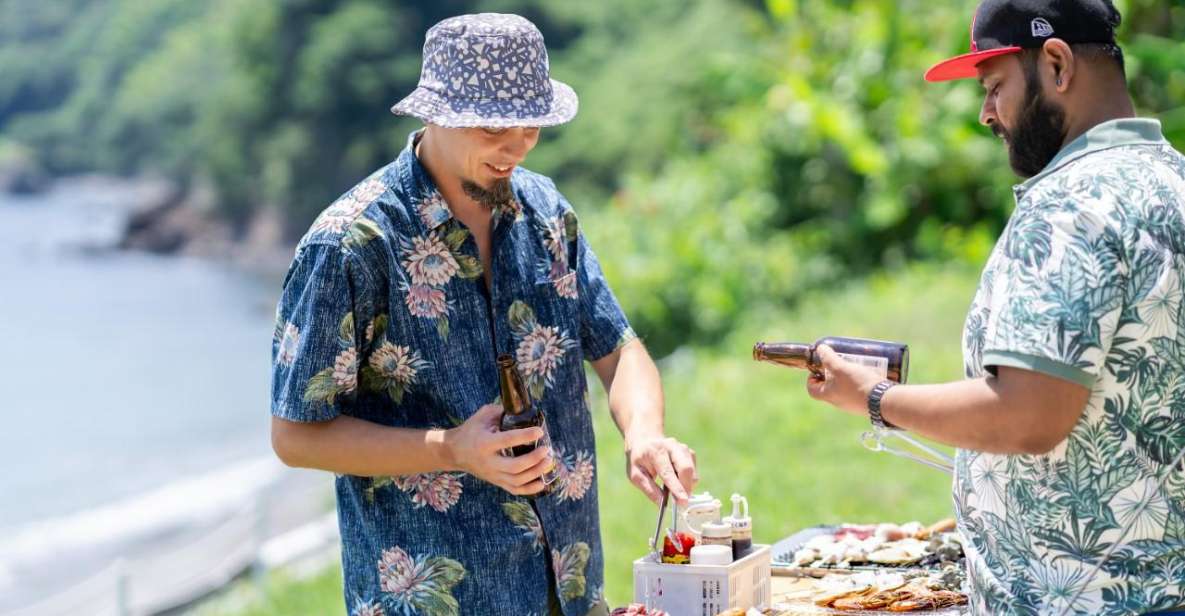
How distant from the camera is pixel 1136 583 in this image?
2.06m

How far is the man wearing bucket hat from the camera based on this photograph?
244cm

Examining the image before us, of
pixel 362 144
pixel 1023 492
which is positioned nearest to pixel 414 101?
pixel 1023 492

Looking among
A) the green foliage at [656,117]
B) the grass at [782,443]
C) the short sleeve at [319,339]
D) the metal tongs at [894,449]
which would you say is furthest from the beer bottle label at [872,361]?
the green foliage at [656,117]

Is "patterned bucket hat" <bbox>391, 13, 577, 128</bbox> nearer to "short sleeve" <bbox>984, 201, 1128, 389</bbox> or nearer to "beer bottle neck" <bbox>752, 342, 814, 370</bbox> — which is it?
"beer bottle neck" <bbox>752, 342, 814, 370</bbox>

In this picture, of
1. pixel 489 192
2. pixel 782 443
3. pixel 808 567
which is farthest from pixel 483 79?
pixel 782 443

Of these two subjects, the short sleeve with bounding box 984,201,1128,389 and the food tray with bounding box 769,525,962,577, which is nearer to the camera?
the short sleeve with bounding box 984,201,1128,389

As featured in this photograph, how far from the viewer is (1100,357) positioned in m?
1.97

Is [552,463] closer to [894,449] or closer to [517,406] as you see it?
[517,406]

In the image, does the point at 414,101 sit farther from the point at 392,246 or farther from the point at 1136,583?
the point at 1136,583

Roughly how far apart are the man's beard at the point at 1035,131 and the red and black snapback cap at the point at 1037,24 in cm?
6

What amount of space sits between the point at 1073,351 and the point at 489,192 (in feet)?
3.62

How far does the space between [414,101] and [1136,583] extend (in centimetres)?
144

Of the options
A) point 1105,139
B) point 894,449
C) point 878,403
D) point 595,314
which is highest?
point 1105,139

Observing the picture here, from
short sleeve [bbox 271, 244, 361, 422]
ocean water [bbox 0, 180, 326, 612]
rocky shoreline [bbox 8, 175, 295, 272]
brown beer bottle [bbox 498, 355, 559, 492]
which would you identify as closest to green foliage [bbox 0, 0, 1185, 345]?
rocky shoreline [bbox 8, 175, 295, 272]
